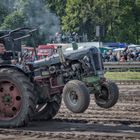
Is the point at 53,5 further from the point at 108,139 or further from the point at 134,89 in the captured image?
the point at 108,139

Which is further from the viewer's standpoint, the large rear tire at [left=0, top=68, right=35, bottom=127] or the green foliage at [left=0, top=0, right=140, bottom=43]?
the green foliage at [left=0, top=0, right=140, bottom=43]

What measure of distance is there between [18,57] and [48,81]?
0.76 metres

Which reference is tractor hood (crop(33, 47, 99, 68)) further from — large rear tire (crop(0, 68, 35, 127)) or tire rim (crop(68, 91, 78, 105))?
tire rim (crop(68, 91, 78, 105))

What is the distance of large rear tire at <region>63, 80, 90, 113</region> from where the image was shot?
29.9ft

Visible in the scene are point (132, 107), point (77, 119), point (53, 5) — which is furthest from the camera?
point (53, 5)

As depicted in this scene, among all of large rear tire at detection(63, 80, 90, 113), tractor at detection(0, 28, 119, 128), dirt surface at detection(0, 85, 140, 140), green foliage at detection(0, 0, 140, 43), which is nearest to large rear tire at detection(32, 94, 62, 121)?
dirt surface at detection(0, 85, 140, 140)

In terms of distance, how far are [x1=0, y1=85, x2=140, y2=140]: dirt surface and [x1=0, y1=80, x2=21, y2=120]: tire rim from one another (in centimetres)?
44

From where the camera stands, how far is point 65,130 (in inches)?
367

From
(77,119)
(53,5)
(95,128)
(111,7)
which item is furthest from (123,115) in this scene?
(53,5)

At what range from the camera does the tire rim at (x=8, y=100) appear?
975 cm

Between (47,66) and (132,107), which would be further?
(132,107)

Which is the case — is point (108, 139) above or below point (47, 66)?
below

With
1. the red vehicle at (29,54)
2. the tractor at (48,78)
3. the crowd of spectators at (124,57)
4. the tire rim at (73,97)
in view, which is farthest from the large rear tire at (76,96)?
the crowd of spectators at (124,57)

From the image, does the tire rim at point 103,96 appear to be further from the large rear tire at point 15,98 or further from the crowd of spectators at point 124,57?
the crowd of spectators at point 124,57
